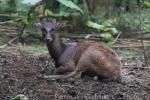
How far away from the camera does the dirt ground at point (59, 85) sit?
632cm

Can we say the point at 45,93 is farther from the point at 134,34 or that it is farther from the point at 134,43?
the point at 134,34

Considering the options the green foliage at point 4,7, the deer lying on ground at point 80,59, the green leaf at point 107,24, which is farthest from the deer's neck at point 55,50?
the green foliage at point 4,7

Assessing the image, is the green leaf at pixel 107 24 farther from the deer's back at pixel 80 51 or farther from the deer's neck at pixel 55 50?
the deer's neck at pixel 55 50

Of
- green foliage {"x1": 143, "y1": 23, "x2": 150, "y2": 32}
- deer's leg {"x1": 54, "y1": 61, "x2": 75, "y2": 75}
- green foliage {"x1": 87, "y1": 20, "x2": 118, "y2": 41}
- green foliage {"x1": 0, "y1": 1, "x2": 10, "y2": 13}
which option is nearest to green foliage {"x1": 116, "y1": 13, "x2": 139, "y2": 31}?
green foliage {"x1": 143, "y1": 23, "x2": 150, "y2": 32}

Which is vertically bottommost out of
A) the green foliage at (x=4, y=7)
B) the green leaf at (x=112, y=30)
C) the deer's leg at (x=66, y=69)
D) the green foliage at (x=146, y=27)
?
the deer's leg at (x=66, y=69)

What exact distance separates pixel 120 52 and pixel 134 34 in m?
1.73

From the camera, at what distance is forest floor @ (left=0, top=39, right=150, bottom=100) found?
633 cm

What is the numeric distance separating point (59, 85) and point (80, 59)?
24.4 inches

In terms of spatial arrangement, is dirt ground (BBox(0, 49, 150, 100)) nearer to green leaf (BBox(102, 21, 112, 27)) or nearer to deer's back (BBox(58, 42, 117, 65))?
deer's back (BBox(58, 42, 117, 65))

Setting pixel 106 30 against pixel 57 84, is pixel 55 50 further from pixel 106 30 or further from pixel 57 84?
pixel 106 30

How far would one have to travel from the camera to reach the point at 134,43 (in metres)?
10.8

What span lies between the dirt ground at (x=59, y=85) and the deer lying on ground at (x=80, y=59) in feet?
0.44

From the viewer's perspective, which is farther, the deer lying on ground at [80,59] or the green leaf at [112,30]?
the green leaf at [112,30]

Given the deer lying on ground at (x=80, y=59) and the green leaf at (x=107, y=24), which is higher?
the green leaf at (x=107, y=24)
